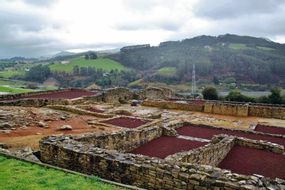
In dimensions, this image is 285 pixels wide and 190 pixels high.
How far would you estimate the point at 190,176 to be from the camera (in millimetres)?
7699

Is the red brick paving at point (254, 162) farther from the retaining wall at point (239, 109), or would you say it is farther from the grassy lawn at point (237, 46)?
the grassy lawn at point (237, 46)

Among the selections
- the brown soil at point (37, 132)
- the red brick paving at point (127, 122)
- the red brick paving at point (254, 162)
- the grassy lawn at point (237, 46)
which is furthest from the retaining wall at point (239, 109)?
the grassy lawn at point (237, 46)

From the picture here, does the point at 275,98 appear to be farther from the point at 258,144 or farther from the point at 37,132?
the point at 37,132

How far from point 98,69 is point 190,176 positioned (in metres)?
127

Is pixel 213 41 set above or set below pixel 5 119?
above

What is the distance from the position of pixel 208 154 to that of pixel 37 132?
9569 mm

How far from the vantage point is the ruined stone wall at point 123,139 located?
40.3ft

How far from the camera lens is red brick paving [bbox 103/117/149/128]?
64.1 ft

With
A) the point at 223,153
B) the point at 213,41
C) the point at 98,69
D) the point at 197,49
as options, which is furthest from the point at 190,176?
the point at 213,41

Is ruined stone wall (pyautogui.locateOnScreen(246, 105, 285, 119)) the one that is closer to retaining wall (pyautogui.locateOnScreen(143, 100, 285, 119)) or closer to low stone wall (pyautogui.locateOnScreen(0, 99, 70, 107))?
retaining wall (pyautogui.locateOnScreen(143, 100, 285, 119))

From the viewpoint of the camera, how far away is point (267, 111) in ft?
103

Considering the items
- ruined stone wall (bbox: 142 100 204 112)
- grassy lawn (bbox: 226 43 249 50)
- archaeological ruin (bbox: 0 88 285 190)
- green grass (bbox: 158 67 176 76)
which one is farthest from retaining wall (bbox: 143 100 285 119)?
grassy lawn (bbox: 226 43 249 50)

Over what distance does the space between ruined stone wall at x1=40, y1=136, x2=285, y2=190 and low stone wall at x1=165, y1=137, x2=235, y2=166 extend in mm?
2437

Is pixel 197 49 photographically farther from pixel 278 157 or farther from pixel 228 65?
pixel 278 157
